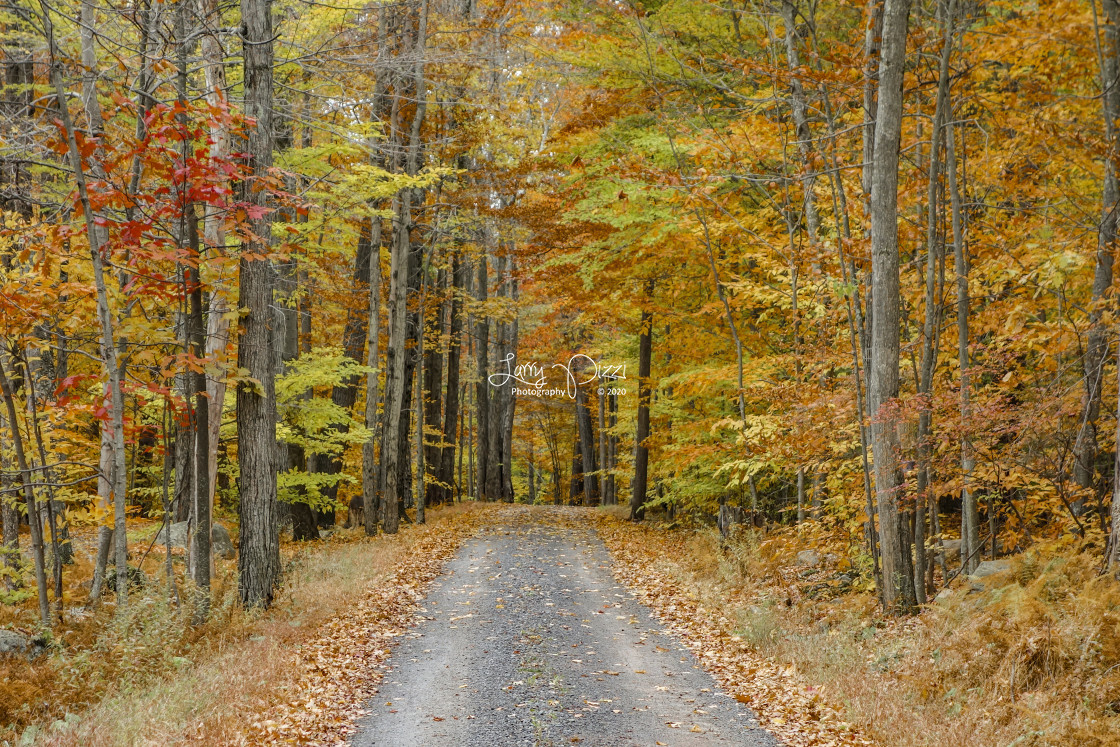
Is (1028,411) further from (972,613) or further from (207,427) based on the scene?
(207,427)

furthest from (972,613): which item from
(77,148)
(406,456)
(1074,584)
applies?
(406,456)

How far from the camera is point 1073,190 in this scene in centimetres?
920

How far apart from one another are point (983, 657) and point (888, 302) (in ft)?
12.4

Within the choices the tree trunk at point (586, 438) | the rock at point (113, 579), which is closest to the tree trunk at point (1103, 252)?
the rock at point (113, 579)

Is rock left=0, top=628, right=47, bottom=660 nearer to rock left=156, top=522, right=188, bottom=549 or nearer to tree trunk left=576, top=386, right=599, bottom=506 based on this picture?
rock left=156, top=522, right=188, bottom=549

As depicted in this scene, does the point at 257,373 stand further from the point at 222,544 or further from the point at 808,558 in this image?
the point at 808,558

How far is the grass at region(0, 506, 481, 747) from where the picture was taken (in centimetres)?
550

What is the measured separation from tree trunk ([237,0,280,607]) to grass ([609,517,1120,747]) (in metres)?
5.94

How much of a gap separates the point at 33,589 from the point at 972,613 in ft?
38.3

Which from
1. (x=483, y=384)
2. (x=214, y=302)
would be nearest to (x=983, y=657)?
(x=214, y=302)

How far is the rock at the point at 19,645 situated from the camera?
734 centimetres

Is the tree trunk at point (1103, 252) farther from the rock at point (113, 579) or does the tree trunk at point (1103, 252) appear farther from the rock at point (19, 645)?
the rock at point (113, 579)

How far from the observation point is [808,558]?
40.5 feet

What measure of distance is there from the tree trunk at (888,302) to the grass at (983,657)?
556 mm
